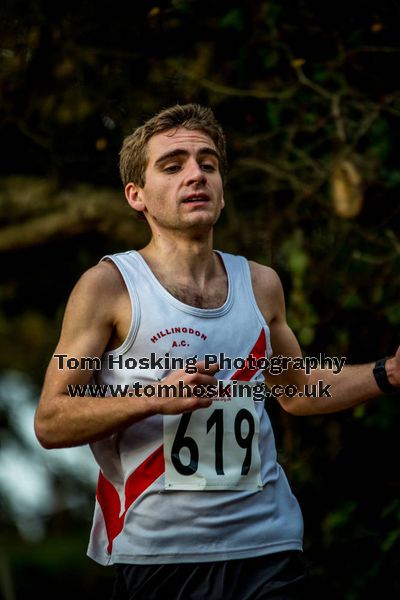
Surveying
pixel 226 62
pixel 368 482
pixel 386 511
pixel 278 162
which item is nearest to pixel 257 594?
pixel 386 511

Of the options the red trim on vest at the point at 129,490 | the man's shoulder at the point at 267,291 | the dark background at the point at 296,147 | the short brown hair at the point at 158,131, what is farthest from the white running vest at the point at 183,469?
the dark background at the point at 296,147

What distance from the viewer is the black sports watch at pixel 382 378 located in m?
3.45

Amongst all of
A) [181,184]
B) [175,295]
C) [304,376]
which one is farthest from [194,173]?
[304,376]

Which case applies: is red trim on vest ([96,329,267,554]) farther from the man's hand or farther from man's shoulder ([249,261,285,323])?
the man's hand

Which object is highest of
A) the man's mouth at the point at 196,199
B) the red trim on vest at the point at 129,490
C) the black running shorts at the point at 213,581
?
the man's mouth at the point at 196,199

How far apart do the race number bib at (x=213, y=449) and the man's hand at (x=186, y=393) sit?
27 centimetres

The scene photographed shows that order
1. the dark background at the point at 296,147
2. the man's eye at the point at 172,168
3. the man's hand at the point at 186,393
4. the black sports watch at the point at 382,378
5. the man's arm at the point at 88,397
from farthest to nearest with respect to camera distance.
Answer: the dark background at the point at 296,147
the man's eye at the point at 172,168
the black sports watch at the point at 382,378
the man's arm at the point at 88,397
the man's hand at the point at 186,393

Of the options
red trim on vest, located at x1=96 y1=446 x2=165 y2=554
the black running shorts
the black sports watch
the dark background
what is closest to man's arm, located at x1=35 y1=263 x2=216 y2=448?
red trim on vest, located at x1=96 y1=446 x2=165 y2=554

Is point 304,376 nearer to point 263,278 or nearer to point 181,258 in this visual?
point 263,278

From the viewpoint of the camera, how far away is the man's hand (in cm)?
286

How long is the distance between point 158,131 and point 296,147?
85.6 inches

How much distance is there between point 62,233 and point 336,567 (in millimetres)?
3325

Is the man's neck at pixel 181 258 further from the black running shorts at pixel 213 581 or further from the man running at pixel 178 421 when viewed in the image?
the black running shorts at pixel 213 581

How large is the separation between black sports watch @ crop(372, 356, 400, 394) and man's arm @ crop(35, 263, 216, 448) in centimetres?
80
